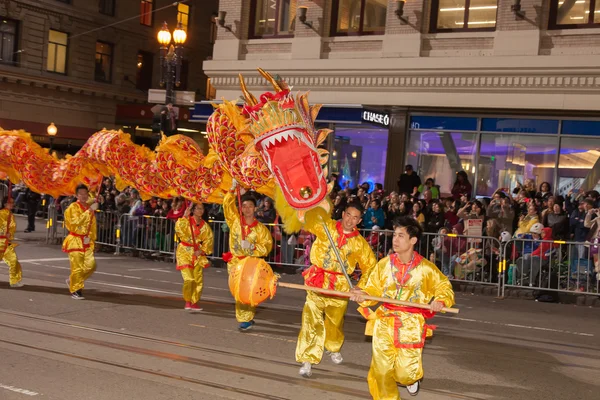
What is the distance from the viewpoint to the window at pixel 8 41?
3139 cm

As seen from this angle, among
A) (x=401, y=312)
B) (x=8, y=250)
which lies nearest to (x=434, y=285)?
(x=401, y=312)

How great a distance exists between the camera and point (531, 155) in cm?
1712

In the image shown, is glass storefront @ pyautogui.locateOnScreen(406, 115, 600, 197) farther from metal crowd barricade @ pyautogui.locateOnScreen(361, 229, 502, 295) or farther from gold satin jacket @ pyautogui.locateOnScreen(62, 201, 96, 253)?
gold satin jacket @ pyautogui.locateOnScreen(62, 201, 96, 253)

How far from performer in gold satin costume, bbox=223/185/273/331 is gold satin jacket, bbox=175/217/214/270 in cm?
161

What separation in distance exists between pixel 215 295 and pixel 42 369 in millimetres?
5680

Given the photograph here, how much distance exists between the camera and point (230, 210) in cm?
950

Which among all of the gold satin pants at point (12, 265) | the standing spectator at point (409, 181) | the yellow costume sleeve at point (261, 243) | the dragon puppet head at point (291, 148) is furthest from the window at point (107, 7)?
the dragon puppet head at point (291, 148)

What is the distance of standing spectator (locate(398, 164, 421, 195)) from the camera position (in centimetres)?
1698

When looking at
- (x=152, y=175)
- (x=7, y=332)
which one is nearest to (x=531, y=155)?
(x=152, y=175)

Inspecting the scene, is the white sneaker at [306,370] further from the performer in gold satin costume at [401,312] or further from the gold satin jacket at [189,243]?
the gold satin jacket at [189,243]

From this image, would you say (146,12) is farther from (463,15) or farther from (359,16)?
→ (463,15)

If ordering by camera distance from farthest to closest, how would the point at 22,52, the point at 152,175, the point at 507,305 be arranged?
1. the point at 22,52
2. the point at 507,305
3. the point at 152,175

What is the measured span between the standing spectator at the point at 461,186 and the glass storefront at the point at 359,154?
2.85 m

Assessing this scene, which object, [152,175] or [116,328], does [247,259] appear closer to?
[116,328]
